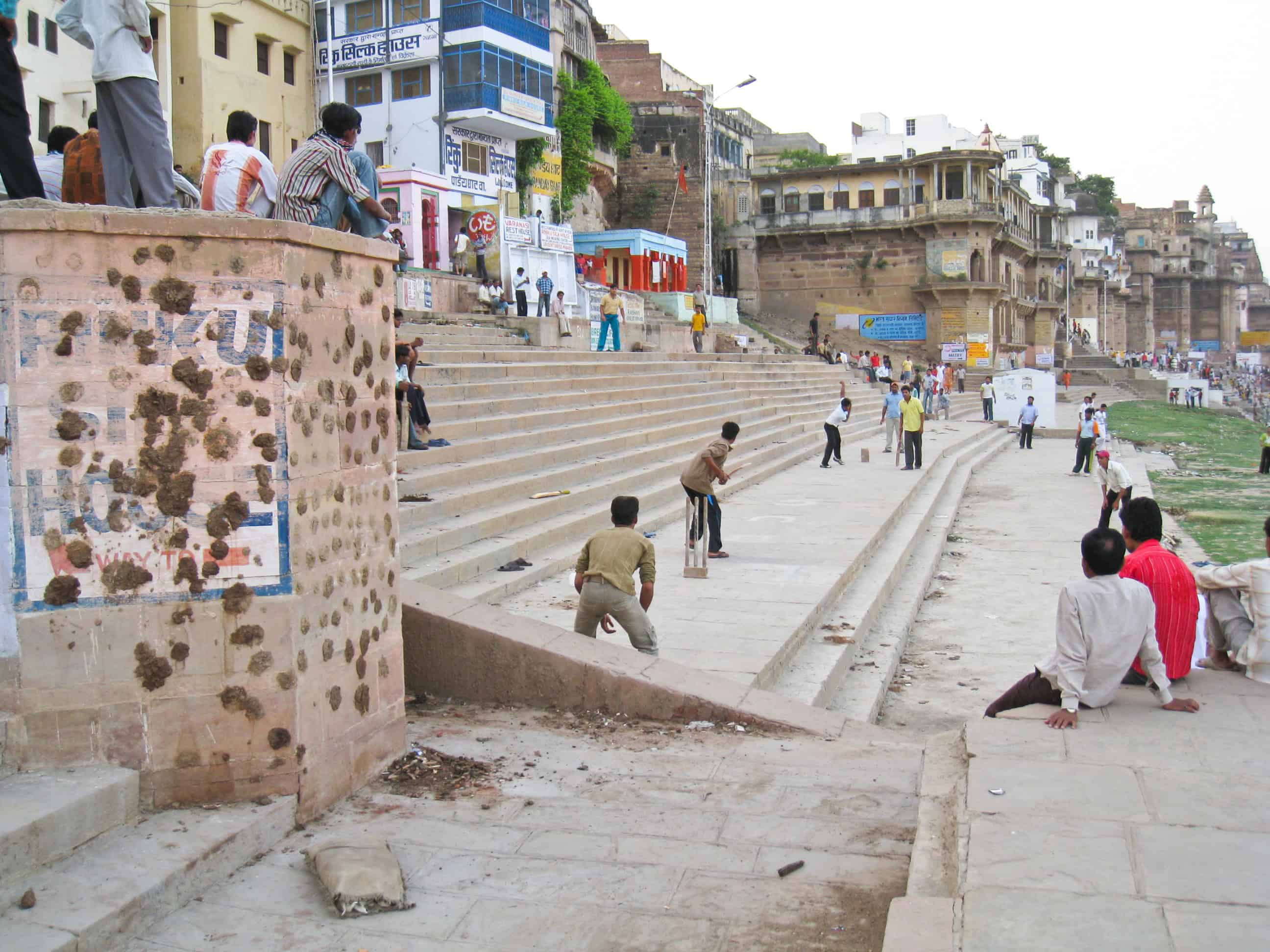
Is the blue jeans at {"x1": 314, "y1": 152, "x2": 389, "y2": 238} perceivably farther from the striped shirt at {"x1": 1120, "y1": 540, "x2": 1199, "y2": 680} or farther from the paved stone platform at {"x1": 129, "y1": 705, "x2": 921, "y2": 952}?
the striped shirt at {"x1": 1120, "y1": 540, "x2": 1199, "y2": 680}

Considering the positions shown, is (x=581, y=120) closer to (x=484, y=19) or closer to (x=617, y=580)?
(x=484, y=19)

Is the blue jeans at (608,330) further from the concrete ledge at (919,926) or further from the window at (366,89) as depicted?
the concrete ledge at (919,926)

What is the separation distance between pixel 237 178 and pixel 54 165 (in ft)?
4.00

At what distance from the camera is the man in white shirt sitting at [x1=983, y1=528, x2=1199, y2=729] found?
4.89 m

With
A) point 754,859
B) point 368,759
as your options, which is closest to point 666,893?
point 754,859

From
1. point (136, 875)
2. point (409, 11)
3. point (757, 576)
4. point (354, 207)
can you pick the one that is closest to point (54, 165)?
point (354, 207)

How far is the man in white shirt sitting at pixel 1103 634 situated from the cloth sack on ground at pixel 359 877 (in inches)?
108

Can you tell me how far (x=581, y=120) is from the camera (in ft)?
128

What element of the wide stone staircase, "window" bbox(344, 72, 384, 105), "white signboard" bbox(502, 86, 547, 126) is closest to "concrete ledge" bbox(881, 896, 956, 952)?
the wide stone staircase

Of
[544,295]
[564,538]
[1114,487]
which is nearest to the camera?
[564,538]

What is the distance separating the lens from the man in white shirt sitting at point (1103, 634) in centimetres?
489

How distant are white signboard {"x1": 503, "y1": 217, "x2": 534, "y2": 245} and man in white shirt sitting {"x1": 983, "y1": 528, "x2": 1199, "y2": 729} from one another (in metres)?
25.6

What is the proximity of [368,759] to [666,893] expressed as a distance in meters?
1.52

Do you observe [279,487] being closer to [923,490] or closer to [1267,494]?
[923,490]
